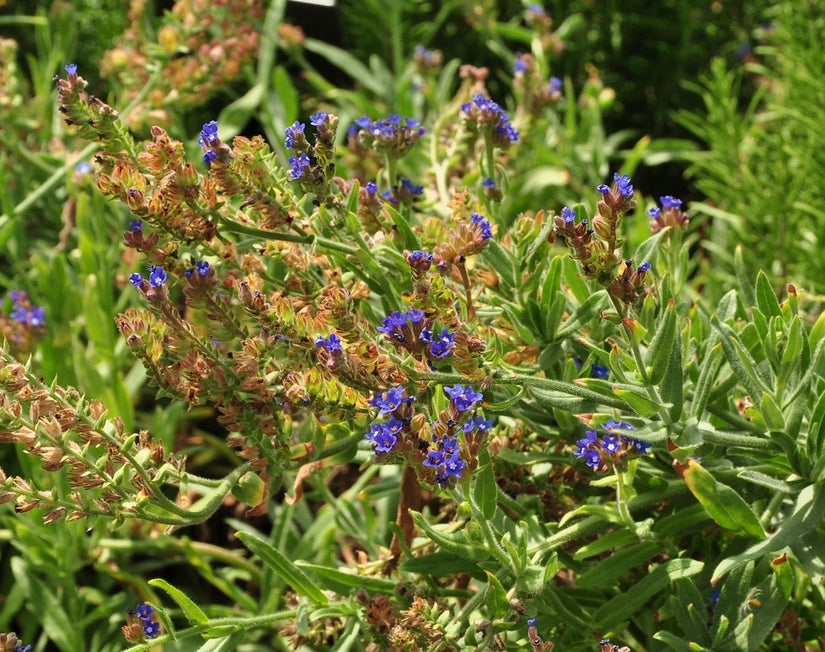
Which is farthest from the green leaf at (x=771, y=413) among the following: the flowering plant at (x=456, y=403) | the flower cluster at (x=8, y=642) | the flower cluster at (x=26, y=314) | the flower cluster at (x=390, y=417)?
the flower cluster at (x=26, y=314)

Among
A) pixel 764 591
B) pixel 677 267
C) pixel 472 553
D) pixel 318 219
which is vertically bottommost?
pixel 764 591

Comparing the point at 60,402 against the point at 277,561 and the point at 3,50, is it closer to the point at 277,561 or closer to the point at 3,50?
the point at 277,561

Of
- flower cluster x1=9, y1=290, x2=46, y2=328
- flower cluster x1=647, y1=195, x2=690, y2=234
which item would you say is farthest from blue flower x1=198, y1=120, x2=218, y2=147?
flower cluster x1=9, y1=290, x2=46, y2=328

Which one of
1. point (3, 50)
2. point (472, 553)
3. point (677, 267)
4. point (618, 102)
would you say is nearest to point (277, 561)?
point (472, 553)

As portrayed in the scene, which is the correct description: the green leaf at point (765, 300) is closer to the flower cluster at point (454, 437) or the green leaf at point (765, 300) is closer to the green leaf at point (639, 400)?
the green leaf at point (639, 400)

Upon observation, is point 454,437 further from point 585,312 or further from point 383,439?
point 585,312

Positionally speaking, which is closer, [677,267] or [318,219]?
[318,219]
